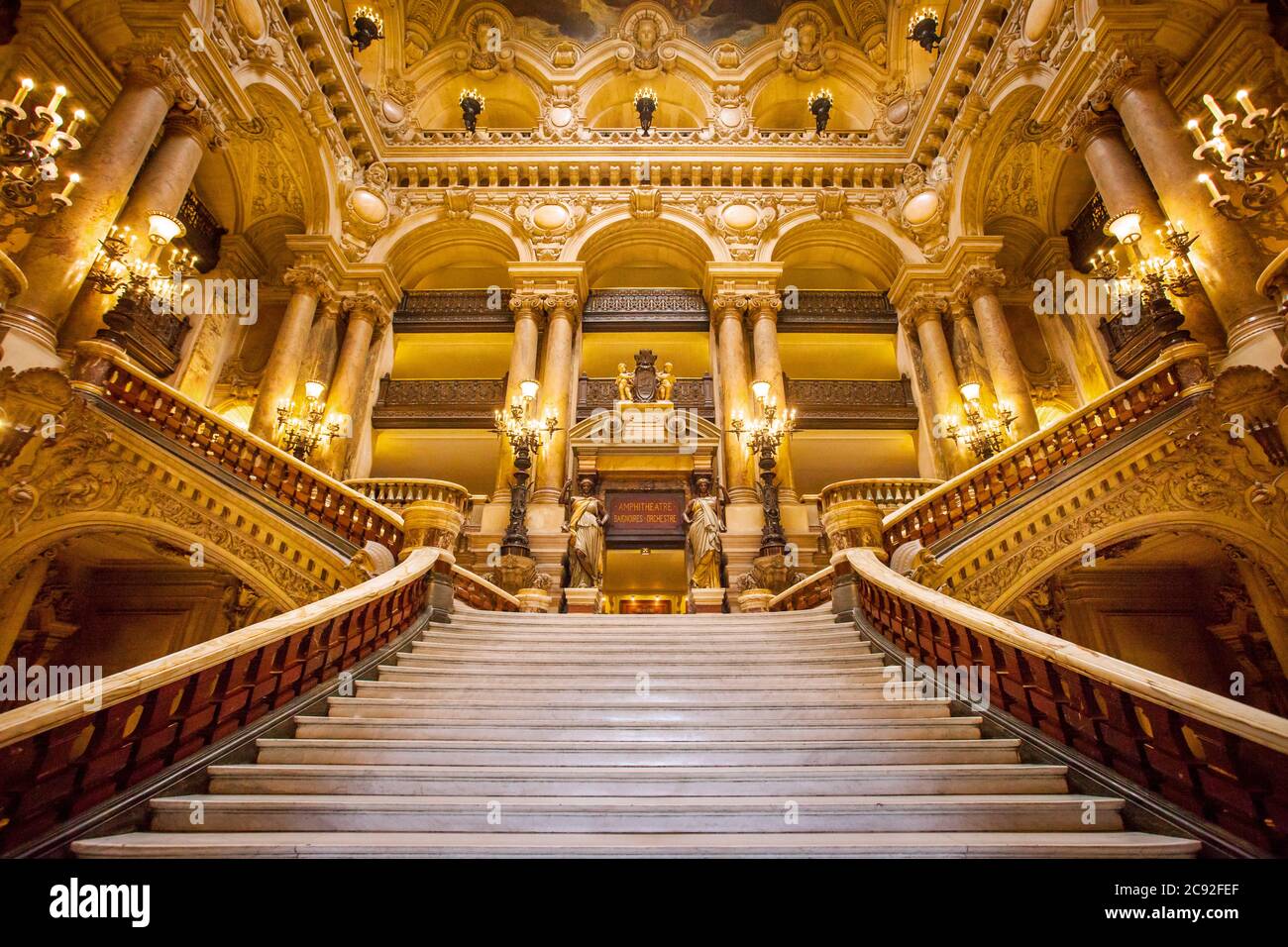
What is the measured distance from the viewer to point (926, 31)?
13500 mm

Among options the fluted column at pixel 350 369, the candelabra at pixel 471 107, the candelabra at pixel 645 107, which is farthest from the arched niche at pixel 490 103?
the fluted column at pixel 350 369

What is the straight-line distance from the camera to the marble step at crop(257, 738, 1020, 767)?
10.2 ft

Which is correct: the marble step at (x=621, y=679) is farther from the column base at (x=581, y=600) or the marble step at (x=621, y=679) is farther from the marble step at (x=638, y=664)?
the column base at (x=581, y=600)

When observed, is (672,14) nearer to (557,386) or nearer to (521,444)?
(557,386)

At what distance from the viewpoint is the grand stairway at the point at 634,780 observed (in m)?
2.25

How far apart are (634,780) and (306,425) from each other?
1065cm

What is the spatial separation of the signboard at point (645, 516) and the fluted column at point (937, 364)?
5.37 m

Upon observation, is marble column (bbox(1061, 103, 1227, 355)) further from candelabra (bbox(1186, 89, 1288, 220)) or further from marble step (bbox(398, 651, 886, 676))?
marble step (bbox(398, 651, 886, 676))

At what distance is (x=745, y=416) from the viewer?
41.1ft

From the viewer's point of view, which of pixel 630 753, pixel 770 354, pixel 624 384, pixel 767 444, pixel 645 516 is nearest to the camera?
pixel 630 753

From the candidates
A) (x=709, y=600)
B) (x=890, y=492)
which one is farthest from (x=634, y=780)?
(x=890, y=492)

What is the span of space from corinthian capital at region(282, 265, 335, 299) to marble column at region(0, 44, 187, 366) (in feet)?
13.2

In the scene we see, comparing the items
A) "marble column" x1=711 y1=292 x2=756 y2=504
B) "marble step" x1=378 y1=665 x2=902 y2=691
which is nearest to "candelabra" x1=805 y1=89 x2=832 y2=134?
"marble column" x1=711 y1=292 x2=756 y2=504

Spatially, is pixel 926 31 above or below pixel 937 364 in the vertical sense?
above
